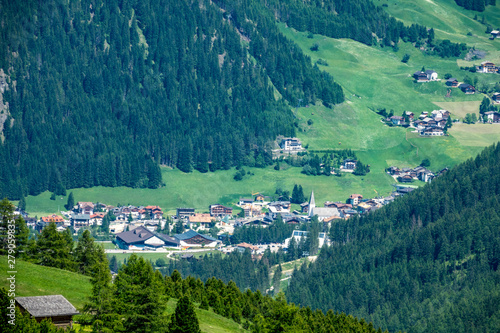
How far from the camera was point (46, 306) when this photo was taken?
278 ft

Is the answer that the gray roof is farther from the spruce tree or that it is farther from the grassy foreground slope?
the spruce tree

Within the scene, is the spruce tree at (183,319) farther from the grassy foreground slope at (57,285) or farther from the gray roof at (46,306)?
the grassy foreground slope at (57,285)

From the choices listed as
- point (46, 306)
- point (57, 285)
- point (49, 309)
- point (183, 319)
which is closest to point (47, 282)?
point (57, 285)

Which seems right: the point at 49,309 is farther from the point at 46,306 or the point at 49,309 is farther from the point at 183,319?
the point at 183,319

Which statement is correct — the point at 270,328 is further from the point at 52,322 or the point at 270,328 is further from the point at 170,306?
the point at 52,322

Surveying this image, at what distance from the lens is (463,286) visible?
19950cm

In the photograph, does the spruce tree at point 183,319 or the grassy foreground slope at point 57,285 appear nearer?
the spruce tree at point 183,319

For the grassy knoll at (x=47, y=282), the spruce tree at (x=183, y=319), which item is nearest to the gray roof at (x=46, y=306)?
the grassy knoll at (x=47, y=282)

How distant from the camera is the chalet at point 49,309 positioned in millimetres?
82812

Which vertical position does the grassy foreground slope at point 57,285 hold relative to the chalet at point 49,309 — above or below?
below

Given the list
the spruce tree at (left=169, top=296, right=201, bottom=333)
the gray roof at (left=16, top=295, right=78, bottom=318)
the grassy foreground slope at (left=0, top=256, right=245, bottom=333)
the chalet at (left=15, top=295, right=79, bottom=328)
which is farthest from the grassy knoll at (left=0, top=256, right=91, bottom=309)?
the spruce tree at (left=169, top=296, right=201, bottom=333)

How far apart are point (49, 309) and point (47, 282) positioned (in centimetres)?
1644

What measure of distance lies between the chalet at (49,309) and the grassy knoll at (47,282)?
18.0 feet

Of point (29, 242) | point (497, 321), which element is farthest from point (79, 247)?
point (497, 321)
